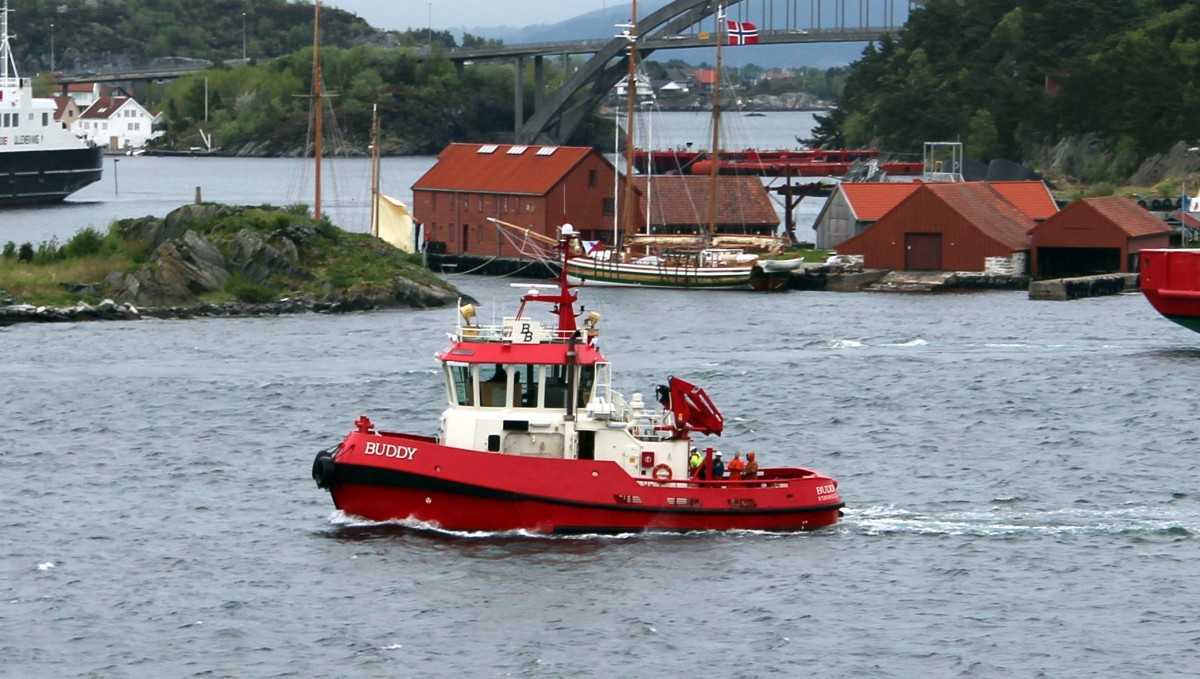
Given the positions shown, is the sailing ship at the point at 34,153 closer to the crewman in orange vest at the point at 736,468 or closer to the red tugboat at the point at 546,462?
the red tugboat at the point at 546,462

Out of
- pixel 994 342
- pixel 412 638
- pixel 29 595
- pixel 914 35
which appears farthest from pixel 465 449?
pixel 914 35

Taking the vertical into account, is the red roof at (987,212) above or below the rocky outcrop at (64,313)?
above

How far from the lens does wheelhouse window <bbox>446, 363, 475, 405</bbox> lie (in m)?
33.2

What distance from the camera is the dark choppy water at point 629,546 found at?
1098 inches

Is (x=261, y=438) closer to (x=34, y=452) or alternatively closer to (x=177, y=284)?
(x=34, y=452)

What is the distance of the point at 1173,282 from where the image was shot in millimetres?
62188

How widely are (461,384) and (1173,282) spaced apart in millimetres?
35800

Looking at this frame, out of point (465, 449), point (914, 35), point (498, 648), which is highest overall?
point (914, 35)

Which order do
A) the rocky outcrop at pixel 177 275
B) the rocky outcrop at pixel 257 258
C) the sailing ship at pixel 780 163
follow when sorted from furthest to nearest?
the sailing ship at pixel 780 163
the rocky outcrop at pixel 257 258
the rocky outcrop at pixel 177 275

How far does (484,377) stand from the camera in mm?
33281

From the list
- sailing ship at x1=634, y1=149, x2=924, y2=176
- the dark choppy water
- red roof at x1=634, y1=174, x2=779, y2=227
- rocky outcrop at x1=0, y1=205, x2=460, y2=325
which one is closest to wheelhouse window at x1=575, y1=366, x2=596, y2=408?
the dark choppy water

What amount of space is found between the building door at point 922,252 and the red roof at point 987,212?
177cm

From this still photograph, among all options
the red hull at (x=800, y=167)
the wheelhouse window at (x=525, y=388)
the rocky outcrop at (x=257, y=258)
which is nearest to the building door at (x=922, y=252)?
the rocky outcrop at (x=257, y=258)

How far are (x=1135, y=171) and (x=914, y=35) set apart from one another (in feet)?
132
